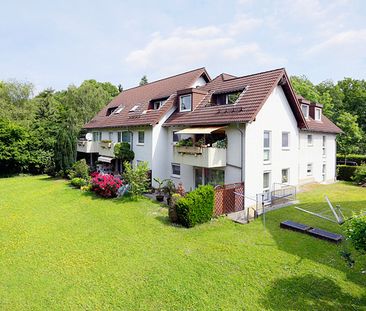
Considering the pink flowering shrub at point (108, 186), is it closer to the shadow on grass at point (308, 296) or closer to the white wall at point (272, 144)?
the white wall at point (272, 144)

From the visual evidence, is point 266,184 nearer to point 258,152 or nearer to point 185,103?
point 258,152

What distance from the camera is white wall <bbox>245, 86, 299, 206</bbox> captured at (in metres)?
21.0

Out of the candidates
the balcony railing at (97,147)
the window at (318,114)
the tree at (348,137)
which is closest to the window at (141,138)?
the balcony railing at (97,147)

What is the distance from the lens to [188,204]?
54.4 ft

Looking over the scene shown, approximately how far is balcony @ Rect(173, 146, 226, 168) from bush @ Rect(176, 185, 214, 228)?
12.2 feet

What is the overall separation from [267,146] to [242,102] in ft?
14.8

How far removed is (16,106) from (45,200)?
41659 millimetres

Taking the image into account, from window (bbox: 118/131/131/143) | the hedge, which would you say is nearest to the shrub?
window (bbox: 118/131/131/143)

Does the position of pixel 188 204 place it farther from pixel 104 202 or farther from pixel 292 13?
pixel 292 13

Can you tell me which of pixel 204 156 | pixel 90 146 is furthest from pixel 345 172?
pixel 90 146

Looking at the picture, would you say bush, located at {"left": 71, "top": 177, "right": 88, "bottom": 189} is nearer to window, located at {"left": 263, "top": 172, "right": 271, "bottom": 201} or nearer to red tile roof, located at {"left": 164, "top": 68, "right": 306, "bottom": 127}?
red tile roof, located at {"left": 164, "top": 68, "right": 306, "bottom": 127}

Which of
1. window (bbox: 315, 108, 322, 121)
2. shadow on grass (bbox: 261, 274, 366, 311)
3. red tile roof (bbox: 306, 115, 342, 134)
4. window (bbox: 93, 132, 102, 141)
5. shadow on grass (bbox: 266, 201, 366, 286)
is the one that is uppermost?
window (bbox: 315, 108, 322, 121)

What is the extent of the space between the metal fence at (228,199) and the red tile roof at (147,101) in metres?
11.3

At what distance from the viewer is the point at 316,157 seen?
32.3 meters
